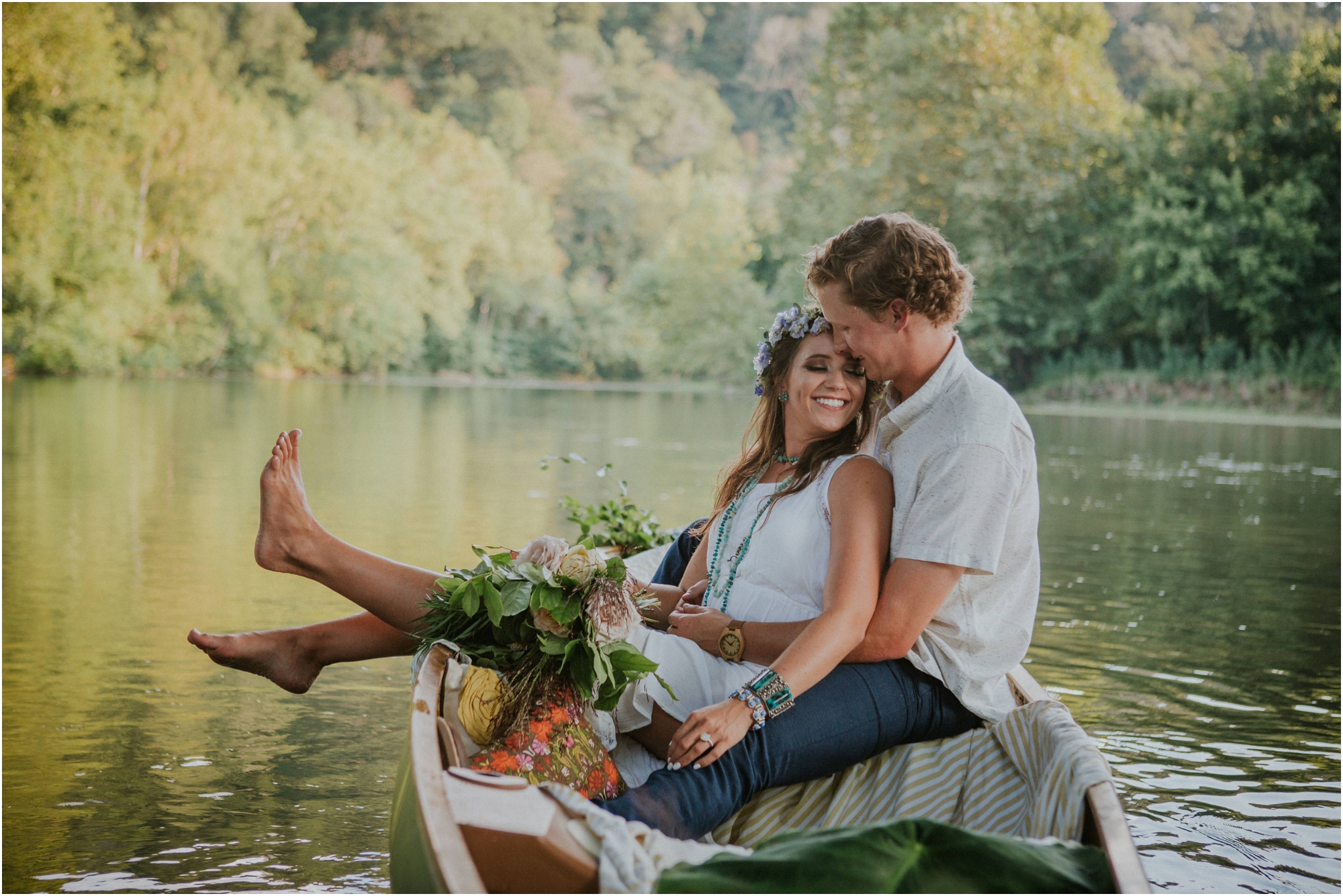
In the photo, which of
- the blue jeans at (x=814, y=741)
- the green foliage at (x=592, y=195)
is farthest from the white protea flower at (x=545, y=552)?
the green foliage at (x=592, y=195)

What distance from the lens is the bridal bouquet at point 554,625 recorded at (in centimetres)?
218

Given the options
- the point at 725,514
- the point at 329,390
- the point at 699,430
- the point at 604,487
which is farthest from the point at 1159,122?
the point at 725,514

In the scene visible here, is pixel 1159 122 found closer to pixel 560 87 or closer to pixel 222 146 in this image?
pixel 222 146

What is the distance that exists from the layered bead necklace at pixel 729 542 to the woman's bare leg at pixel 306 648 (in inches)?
28.9

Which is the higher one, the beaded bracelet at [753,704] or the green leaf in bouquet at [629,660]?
the green leaf in bouquet at [629,660]

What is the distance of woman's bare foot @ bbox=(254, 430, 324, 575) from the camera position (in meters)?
2.76

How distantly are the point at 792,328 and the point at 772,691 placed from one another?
0.80 meters

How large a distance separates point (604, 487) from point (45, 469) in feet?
13.3

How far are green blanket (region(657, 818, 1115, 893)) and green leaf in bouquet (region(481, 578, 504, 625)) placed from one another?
2.36ft

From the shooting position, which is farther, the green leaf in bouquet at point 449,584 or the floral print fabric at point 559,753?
the green leaf in bouquet at point 449,584

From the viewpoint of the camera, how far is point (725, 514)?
8.50ft

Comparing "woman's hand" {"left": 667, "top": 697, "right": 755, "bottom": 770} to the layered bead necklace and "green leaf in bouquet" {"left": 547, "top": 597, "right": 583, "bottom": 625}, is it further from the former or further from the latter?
the layered bead necklace

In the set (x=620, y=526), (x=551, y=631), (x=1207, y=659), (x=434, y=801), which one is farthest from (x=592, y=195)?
(x=434, y=801)

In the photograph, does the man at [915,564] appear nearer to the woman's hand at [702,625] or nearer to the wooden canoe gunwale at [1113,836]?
the woman's hand at [702,625]
